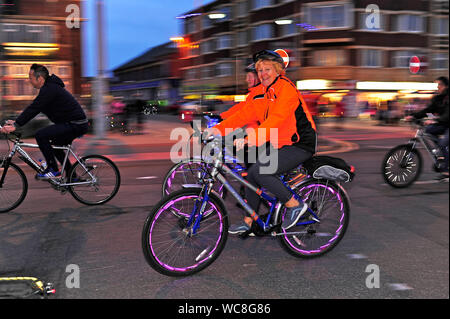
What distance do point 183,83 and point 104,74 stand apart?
159 ft

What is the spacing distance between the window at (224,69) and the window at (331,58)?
12883 millimetres

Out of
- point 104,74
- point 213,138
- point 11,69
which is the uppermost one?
point 11,69

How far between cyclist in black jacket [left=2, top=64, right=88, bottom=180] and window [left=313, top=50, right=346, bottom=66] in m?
37.4

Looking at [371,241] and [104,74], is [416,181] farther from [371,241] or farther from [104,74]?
[104,74]

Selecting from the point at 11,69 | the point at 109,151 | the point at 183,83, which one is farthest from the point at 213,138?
the point at 183,83

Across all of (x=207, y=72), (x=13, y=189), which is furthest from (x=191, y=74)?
(x=13, y=189)

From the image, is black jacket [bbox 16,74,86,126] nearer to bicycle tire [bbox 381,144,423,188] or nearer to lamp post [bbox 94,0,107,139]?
bicycle tire [bbox 381,144,423,188]

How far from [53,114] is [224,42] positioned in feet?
156

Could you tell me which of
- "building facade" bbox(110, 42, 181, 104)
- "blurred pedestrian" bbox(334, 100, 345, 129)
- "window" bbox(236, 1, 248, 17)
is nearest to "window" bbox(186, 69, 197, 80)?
"building facade" bbox(110, 42, 181, 104)

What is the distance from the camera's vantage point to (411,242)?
14.6 feet

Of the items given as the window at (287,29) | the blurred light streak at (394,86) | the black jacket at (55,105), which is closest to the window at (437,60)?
the blurred light streak at (394,86)

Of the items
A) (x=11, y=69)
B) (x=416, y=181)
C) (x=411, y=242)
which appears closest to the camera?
(x=411, y=242)

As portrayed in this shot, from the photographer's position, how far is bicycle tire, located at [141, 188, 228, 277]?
11.2 feet

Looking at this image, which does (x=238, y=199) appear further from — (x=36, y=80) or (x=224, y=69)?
(x=224, y=69)
